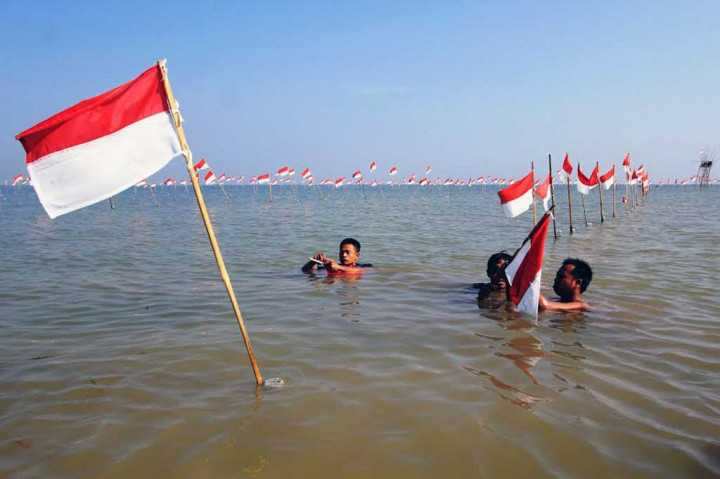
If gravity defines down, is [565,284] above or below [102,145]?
below

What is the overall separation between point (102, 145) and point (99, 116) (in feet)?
0.74

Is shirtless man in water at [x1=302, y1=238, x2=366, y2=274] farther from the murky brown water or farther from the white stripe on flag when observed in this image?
the white stripe on flag

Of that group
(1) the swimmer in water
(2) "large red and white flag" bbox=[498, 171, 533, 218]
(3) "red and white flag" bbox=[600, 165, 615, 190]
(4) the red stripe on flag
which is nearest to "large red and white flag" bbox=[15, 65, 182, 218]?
(4) the red stripe on flag

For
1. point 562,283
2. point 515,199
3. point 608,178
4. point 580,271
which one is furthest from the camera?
point 608,178

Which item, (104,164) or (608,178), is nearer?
(104,164)

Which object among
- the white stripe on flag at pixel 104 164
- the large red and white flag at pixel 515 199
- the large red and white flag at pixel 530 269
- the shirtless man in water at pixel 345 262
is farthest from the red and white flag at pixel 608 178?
the white stripe on flag at pixel 104 164

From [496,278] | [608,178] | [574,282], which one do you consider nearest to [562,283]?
[574,282]

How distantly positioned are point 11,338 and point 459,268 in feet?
27.2

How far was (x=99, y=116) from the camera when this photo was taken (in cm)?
384

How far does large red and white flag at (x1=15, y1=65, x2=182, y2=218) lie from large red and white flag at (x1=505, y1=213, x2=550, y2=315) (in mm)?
3916

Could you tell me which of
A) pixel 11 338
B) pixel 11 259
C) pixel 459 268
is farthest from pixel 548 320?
pixel 11 259

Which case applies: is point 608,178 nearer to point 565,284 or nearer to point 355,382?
point 565,284

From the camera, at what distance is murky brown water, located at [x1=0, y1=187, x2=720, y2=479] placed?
316 centimetres

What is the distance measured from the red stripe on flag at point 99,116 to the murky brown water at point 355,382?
209 cm
